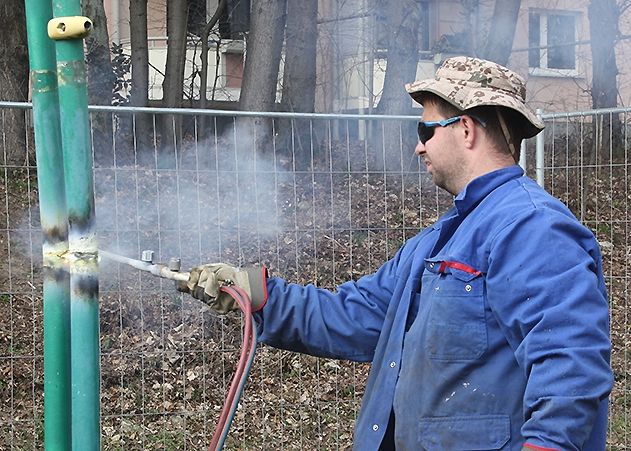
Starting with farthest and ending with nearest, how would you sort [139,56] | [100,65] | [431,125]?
[139,56] → [100,65] → [431,125]

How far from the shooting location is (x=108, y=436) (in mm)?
5910

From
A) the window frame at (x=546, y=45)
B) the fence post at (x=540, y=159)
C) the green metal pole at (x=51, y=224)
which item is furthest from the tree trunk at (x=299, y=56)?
the window frame at (x=546, y=45)

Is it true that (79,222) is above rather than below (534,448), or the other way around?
above

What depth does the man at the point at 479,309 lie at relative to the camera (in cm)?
239

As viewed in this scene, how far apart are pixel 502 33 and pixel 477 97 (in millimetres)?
9392

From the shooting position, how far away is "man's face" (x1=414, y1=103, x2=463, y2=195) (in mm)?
2865

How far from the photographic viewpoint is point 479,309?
2635 millimetres

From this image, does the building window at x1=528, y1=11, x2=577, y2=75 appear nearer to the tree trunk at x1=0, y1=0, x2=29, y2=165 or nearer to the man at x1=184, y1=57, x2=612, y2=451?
the tree trunk at x1=0, y1=0, x2=29, y2=165

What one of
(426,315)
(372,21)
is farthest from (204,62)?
(426,315)

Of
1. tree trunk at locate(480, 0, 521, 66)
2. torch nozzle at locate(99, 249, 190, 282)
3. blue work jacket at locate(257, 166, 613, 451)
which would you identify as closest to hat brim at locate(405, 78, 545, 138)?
blue work jacket at locate(257, 166, 613, 451)

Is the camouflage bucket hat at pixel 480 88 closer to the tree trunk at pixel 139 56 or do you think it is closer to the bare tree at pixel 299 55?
the bare tree at pixel 299 55

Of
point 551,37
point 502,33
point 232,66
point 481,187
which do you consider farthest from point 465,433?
point 551,37

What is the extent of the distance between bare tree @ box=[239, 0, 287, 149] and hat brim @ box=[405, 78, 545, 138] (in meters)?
6.99

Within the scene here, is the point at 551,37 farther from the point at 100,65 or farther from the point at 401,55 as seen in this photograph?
the point at 100,65
